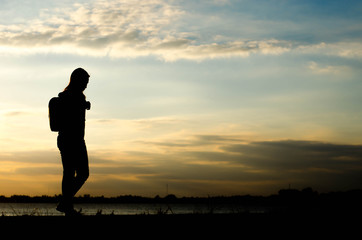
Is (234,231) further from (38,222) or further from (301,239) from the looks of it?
(38,222)

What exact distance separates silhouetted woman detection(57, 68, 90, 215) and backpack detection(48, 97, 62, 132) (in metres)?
0.05

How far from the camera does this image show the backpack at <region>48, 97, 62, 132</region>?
736 cm

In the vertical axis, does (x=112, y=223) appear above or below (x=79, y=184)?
below

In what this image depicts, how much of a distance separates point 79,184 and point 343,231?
13.1 ft

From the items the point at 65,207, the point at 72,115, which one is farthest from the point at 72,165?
the point at 72,115

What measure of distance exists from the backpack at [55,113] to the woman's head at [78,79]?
0.31 m

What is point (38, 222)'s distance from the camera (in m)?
6.47

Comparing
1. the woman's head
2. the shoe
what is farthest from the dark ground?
the woman's head

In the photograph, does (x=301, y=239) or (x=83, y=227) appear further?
(x=83, y=227)

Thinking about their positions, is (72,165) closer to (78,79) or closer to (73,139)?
(73,139)

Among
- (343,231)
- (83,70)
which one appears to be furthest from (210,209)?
(83,70)

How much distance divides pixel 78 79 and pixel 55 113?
65cm

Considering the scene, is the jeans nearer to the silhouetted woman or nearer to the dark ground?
the silhouetted woman

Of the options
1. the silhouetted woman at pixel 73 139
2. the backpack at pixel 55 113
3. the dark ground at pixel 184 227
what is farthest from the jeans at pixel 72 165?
the dark ground at pixel 184 227
